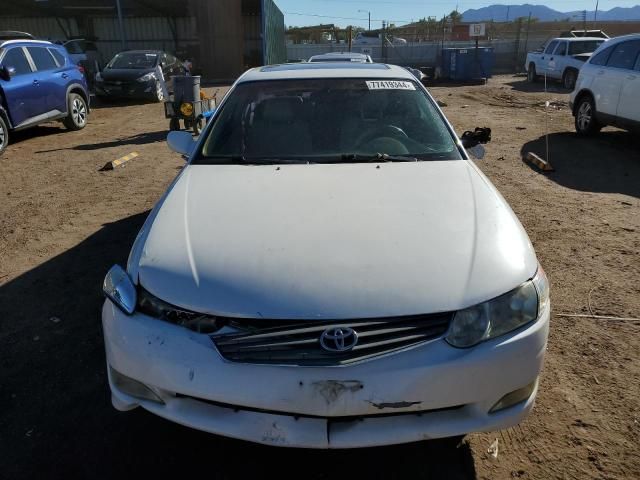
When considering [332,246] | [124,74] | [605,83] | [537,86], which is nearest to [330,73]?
[332,246]

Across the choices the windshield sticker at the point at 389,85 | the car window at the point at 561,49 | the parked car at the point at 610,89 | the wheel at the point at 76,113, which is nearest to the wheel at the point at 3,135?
the wheel at the point at 76,113

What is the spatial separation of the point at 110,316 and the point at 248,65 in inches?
1084

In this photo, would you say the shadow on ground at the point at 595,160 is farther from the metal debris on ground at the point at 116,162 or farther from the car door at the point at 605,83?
the metal debris on ground at the point at 116,162

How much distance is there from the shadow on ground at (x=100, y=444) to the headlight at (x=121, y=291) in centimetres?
75

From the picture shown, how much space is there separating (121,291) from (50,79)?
363 inches

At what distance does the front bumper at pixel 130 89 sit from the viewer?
14930mm

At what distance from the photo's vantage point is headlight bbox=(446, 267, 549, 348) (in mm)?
2029

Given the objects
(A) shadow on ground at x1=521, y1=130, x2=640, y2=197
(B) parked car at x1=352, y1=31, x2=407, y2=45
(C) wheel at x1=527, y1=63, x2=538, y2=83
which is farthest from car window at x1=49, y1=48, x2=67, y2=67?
(B) parked car at x1=352, y1=31, x2=407, y2=45

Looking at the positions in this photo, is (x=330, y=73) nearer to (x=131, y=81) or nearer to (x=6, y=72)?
(x=6, y=72)

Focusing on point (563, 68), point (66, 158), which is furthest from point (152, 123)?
point (563, 68)

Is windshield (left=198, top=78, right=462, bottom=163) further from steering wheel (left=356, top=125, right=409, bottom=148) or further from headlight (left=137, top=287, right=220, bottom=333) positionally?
headlight (left=137, top=287, right=220, bottom=333)

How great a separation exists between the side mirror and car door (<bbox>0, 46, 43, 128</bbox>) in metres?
6.42

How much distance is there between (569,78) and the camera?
18281 mm

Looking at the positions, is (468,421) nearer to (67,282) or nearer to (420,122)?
(420,122)
